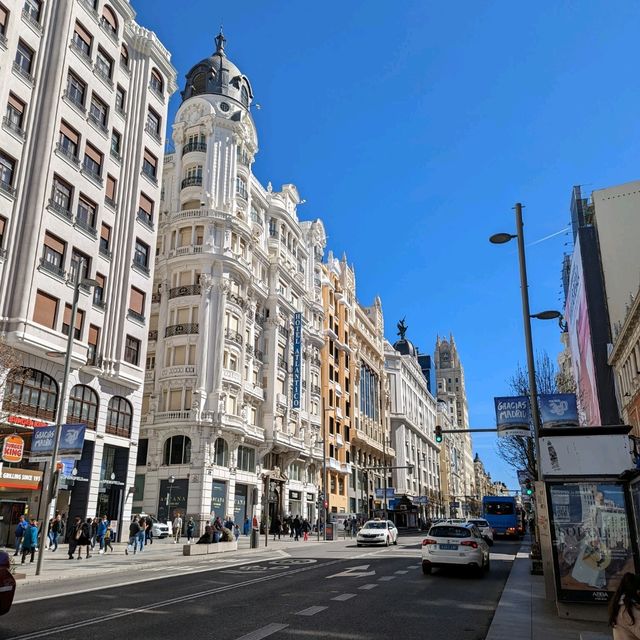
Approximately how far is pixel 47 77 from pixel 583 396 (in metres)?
50.4

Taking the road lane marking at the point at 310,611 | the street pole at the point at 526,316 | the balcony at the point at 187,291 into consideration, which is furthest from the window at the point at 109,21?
the road lane marking at the point at 310,611

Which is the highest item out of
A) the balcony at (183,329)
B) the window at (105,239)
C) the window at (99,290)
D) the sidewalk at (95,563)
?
the window at (105,239)

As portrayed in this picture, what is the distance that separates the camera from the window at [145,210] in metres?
36.3

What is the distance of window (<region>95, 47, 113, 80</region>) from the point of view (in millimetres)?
33219

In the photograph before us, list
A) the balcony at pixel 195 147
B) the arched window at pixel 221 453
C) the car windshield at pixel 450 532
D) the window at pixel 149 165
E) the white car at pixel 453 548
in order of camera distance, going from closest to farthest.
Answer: the white car at pixel 453 548, the car windshield at pixel 450 532, the window at pixel 149 165, the arched window at pixel 221 453, the balcony at pixel 195 147

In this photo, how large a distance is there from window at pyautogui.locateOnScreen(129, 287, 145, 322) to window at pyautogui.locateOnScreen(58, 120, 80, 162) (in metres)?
7.87

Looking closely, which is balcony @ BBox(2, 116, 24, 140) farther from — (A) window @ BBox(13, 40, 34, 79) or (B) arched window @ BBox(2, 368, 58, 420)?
(B) arched window @ BBox(2, 368, 58, 420)

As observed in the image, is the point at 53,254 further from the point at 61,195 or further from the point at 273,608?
the point at 273,608

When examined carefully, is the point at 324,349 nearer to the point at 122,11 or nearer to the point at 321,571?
the point at 122,11

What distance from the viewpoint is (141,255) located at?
36.2 m

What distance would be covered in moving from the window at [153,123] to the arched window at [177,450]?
20.1 meters

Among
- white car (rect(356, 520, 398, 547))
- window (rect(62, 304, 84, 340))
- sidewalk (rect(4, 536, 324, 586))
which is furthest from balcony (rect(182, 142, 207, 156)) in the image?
sidewalk (rect(4, 536, 324, 586))

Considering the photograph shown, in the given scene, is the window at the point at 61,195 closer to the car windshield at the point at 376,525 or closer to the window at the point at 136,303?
the window at the point at 136,303

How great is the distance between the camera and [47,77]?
29.4 meters
